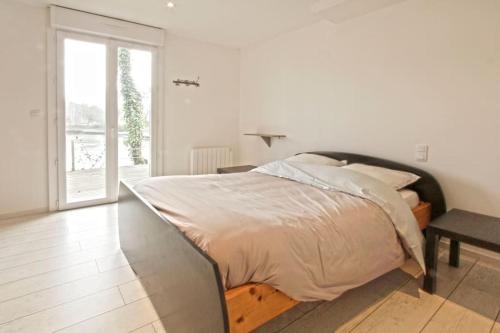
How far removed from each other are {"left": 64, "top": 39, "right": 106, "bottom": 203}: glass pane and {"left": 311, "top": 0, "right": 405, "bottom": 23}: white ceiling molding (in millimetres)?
2707

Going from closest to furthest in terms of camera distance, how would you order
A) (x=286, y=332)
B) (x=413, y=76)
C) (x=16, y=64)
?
(x=286, y=332) < (x=413, y=76) < (x=16, y=64)

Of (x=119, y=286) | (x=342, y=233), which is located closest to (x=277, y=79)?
(x=342, y=233)

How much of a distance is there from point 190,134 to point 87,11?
1982 millimetres

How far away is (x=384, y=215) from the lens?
202cm

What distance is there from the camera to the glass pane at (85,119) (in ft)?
11.9

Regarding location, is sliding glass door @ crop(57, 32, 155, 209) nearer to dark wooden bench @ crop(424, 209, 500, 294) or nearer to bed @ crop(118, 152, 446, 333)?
bed @ crop(118, 152, 446, 333)

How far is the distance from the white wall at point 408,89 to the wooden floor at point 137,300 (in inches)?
31.2

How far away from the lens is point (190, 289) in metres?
1.34

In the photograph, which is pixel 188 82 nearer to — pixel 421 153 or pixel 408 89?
pixel 408 89

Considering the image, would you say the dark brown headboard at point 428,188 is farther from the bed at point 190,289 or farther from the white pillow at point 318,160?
the bed at point 190,289

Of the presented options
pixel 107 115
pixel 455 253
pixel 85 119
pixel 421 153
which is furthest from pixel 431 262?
pixel 85 119

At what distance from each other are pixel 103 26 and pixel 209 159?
7.33ft

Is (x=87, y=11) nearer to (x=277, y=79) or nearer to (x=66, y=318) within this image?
(x=277, y=79)

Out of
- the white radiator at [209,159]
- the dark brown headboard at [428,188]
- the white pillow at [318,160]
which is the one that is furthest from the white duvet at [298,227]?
the white radiator at [209,159]
